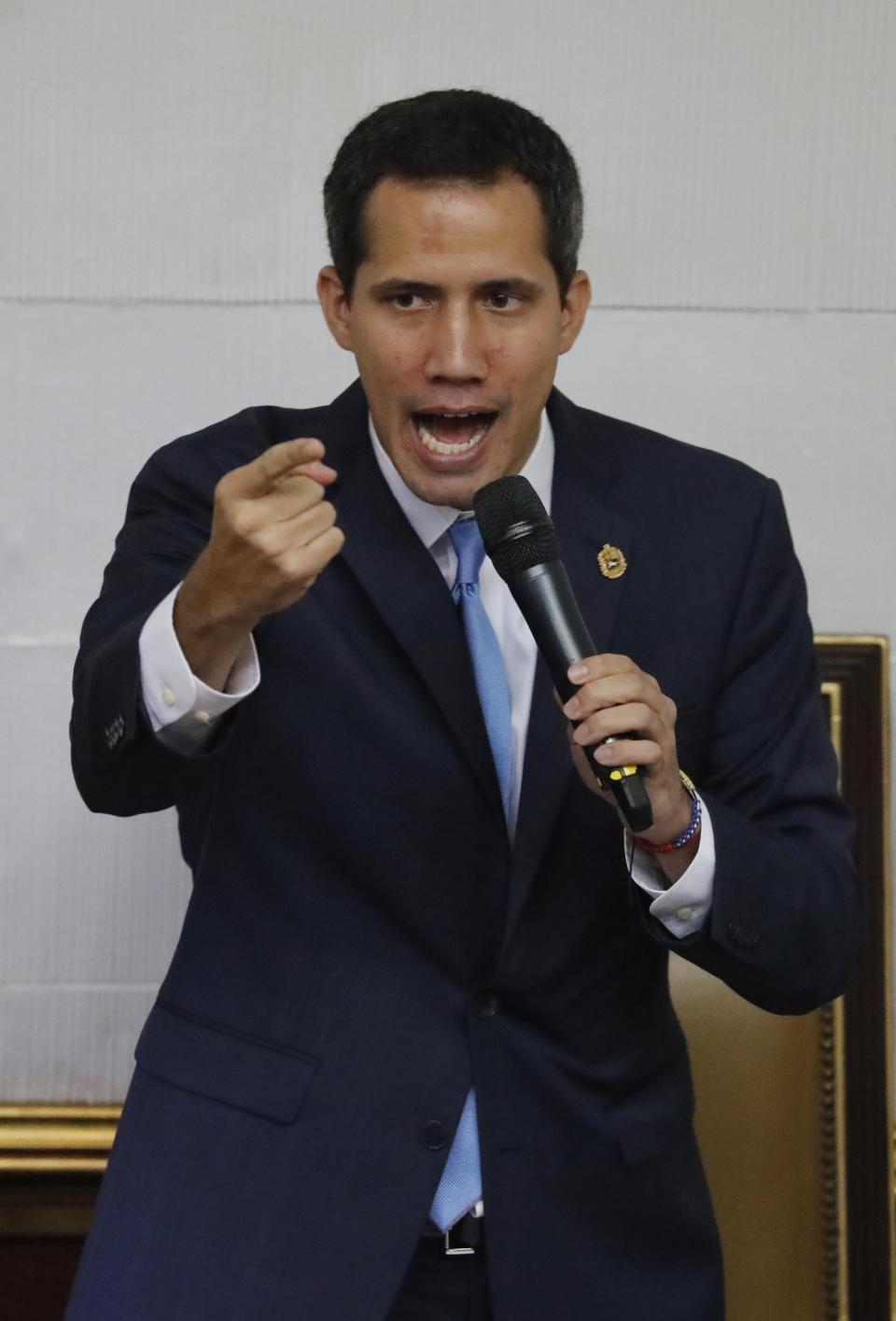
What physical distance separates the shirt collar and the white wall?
2.94 feet

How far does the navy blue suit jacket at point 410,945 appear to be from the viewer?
138 centimetres

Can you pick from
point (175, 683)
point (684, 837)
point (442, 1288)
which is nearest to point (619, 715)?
point (684, 837)

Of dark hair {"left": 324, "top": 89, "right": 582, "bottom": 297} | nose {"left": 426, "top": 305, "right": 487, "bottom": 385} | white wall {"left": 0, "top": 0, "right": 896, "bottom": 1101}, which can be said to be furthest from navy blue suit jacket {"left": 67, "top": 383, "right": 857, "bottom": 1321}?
white wall {"left": 0, "top": 0, "right": 896, "bottom": 1101}

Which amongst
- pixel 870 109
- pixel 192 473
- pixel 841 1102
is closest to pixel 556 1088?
pixel 192 473

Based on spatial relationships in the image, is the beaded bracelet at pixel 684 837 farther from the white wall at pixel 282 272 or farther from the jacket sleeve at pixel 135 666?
the white wall at pixel 282 272

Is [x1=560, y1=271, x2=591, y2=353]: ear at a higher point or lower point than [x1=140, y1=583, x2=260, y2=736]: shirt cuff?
higher

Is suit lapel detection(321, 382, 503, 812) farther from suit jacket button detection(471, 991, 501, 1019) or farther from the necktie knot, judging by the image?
suit jacket button detection(471, 991, 501, 1019)

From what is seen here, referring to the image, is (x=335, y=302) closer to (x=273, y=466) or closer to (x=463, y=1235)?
(x=273, y=466)

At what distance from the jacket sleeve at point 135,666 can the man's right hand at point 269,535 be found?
0.42 ft

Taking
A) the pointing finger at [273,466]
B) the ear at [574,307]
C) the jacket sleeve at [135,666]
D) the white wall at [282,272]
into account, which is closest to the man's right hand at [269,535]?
the pointing finger at [273,466]

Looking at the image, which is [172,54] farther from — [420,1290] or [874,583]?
[420,1290]

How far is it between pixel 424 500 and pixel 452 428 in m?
0.07

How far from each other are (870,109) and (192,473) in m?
1.37

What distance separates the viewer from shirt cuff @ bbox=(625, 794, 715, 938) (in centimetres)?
137
